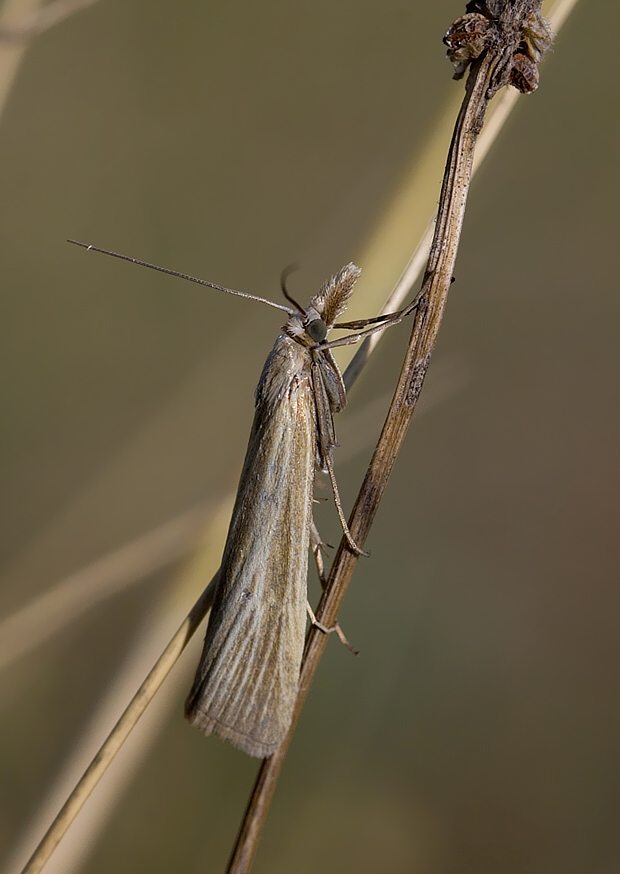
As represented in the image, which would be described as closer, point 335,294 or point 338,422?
point 335,294

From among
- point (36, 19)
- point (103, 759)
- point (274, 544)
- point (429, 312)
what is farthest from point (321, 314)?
point (36, 19)

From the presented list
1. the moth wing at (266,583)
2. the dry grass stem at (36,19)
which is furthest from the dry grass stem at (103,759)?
the dry grass stem at (36,19)

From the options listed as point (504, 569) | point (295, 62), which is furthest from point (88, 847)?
point (295, 62)

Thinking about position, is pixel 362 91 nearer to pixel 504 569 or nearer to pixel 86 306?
pixel 86 306

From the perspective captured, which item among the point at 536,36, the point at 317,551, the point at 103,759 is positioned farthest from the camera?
the point at 317,551

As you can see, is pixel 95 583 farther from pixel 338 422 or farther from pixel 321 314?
pixel 321 314

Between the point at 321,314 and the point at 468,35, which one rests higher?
the point at 468,35
